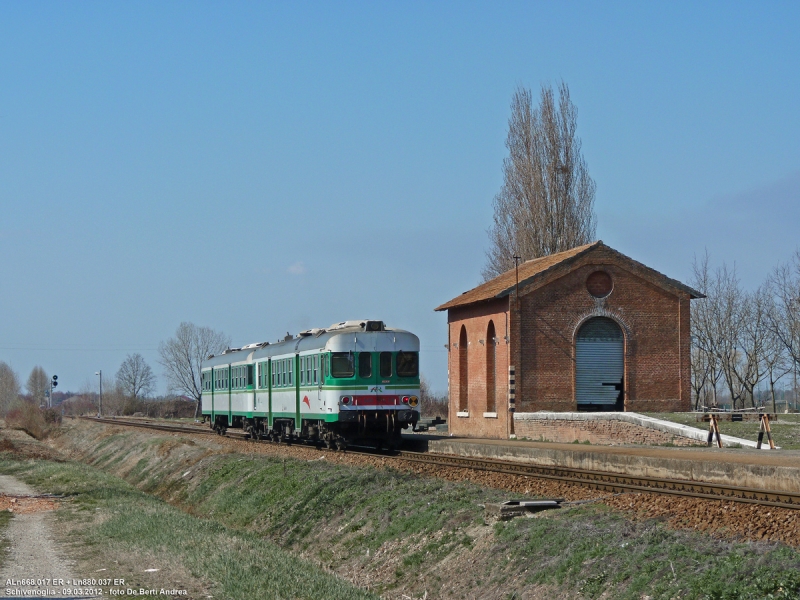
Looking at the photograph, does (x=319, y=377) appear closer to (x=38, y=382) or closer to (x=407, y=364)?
(x=407, y=364)

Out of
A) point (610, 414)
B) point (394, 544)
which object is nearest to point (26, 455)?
point (610, 414)

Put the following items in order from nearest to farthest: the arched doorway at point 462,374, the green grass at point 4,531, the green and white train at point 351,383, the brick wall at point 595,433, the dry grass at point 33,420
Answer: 1. the green grass at point 4,531
2. the green and white train at point 351,383
3. the brick wall at point 595,433
4. the arched doorway at point 462,374
5. the dry grass at point 33,420

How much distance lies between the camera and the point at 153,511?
18859mm

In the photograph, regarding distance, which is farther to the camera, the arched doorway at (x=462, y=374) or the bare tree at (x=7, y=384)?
the bare tree at (x=7, y=384)

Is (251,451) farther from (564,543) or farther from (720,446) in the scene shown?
(564,543)

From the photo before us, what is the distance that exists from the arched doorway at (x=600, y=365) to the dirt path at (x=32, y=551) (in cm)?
1856

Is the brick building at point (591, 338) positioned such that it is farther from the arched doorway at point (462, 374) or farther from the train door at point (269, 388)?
the train door at point (269, 388)

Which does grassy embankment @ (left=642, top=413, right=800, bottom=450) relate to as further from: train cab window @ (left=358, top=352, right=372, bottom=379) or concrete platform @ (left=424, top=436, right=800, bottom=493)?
train cab window @ (left=358, top=352, right=372, bottom=379)

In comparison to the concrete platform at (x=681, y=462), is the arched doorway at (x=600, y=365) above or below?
above

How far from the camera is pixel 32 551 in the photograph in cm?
1410

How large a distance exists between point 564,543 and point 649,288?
24.9 m

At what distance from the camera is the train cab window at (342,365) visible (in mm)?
25203

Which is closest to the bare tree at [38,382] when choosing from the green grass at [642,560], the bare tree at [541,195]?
the bare tree at [541,195]

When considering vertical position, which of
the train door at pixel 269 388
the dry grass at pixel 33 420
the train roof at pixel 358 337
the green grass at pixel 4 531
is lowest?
the dry grass at pixel 33 420
